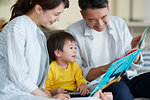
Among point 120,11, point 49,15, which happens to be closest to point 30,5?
point 49,15

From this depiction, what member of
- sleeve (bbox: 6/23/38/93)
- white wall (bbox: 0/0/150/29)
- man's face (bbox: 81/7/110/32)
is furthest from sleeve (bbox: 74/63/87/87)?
white wall (bbox: 0/0/150/29)

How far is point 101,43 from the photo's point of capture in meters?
1.87

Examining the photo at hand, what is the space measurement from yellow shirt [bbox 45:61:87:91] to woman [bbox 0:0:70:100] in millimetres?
286

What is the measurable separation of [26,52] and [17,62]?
0.08 meters

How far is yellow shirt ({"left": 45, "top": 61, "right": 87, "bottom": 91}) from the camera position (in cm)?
168

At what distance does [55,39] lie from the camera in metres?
1.75

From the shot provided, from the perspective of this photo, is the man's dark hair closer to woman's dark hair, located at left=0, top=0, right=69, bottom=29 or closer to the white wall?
woman's dark hair, located at left=0, top=0, right=69, bottom=29

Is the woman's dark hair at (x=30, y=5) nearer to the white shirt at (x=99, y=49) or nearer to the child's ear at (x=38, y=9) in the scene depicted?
the child's ear at (x=38, y=9)

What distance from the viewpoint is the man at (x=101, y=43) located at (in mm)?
1702

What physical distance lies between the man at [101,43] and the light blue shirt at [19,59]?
0.57 meters

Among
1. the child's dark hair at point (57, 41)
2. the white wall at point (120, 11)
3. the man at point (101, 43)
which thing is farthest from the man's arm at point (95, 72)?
the white wall at point (120, 11)

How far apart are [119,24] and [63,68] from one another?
0.62m

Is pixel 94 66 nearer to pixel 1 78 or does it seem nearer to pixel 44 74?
pixel 44 74

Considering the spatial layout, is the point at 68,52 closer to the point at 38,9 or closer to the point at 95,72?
the point at 95,72
